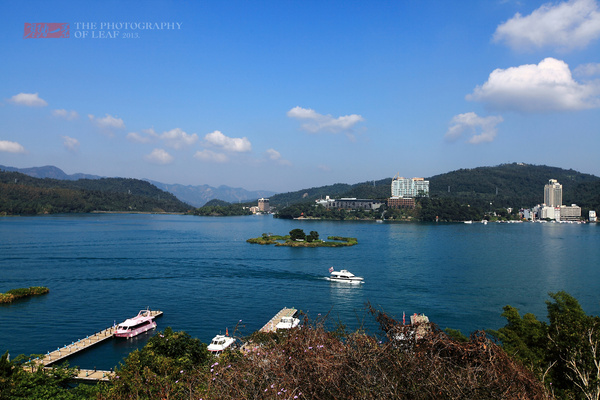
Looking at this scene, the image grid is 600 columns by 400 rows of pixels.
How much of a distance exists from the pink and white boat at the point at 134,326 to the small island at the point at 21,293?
5.74 meters

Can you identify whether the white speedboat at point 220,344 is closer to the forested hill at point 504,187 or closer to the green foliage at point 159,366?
the green foliage at point 159,366

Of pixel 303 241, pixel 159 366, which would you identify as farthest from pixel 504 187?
pixel 159 366

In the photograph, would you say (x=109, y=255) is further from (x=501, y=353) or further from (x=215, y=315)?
(x=501, y=353)

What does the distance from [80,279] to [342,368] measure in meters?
18.9

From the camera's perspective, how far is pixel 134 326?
1198cm

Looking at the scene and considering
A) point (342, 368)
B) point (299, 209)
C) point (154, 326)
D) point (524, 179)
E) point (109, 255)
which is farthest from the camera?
point (524, 179)

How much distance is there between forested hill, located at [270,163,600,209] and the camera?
88.8 m

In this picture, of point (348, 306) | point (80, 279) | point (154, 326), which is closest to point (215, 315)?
point (154, 326)

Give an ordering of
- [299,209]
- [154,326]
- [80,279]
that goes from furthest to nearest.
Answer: [299,209], [80,279], [154,326]

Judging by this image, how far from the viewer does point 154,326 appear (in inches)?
496

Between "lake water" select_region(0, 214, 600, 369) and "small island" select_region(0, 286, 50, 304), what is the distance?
318 millimetres

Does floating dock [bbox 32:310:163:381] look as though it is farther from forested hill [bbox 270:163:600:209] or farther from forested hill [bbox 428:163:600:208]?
forested hill [bbox 428:163:600:208]

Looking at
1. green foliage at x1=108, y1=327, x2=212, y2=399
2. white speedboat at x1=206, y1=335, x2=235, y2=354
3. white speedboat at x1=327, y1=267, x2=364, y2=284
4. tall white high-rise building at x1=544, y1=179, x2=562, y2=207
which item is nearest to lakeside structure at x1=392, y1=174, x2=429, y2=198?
tall white high-rise building at x1=544, y1=179, x2=562, y2=207

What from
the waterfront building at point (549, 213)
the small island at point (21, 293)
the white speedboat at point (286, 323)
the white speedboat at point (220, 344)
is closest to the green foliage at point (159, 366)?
the white speedboat at point (220, 344)
